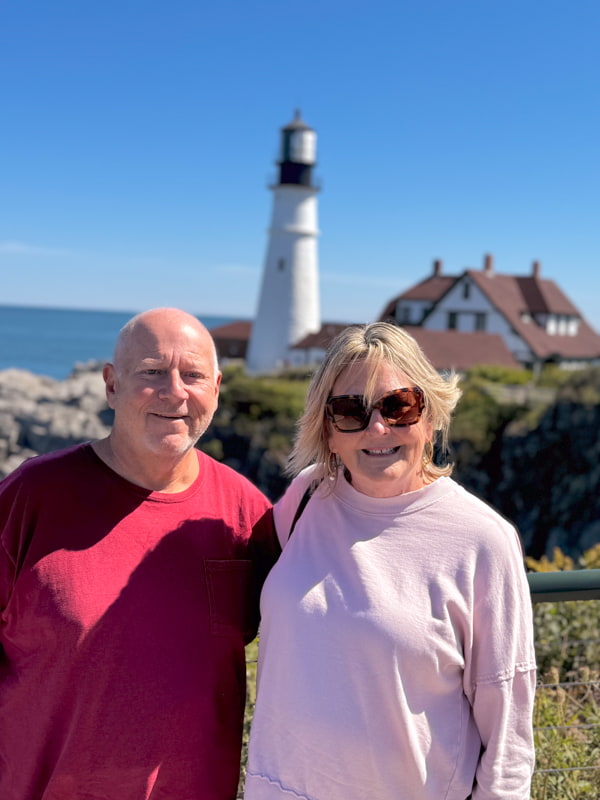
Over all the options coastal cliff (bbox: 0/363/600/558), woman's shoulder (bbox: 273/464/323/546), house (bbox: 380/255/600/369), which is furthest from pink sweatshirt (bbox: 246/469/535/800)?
house (bbox: 380/255/600/369)

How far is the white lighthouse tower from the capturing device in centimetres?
4119

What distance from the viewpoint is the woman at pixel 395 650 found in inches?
80.0

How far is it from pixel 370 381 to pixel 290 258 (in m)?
39.9

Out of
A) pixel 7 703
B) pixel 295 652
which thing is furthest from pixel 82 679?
pixel 295 652

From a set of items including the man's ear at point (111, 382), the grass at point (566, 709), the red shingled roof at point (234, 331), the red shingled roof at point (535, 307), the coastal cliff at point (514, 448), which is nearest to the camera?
the man's ear at point (111, 382)

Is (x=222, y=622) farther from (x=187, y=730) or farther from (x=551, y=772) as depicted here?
(x=551, y=772)

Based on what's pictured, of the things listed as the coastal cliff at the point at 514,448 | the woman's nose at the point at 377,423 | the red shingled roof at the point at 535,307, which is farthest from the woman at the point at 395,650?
the red shingled roof at the point at 535,307

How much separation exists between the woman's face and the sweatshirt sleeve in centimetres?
29

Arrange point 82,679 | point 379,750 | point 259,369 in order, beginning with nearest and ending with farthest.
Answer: point 379,750
point 82,679
point 259,369

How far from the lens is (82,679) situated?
220 centimetres

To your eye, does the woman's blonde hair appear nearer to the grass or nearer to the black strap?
the black strap

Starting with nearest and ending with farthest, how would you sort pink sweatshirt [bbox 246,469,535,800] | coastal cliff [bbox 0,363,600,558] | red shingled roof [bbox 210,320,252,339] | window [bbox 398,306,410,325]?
pink sweatshirt [bbox 246,469,535,800] → coastal cliff [bbox 0,363,600,558] → window [bbox 398,306,410,325] → red shingled roof [bbox 210,320,252,339]

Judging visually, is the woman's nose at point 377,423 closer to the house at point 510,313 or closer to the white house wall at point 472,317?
the house at point 510,313

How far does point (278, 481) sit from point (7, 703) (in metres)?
25.5
